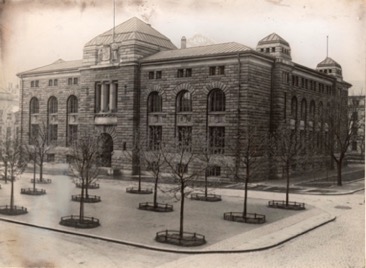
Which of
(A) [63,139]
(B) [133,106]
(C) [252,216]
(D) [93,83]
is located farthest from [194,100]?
(C) [252,216]

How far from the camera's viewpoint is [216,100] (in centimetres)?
3183

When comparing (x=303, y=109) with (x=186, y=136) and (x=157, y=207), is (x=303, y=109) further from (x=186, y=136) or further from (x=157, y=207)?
(x=157, y=207)

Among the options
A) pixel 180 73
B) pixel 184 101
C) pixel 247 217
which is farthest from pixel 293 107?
pixel 247 217

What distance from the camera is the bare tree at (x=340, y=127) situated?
2503 cm

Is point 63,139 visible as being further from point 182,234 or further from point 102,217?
point 182,234

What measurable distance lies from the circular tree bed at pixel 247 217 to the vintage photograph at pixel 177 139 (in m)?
0.09

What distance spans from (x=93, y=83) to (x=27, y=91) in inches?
196

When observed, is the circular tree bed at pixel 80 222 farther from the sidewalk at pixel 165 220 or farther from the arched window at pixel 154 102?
the arched window at pixel 154 102

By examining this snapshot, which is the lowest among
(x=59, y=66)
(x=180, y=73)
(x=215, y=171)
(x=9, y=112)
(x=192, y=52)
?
(x=215, y=171)

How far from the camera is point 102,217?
22141mm

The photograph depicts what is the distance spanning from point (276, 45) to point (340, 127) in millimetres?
8102

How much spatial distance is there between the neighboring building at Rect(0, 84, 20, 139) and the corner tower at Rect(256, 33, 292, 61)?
12603mm

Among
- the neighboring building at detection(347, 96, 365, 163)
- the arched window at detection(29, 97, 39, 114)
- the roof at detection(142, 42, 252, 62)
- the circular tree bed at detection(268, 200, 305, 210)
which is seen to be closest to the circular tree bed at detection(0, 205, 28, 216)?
the arched window at detection(29, 97, 39, 114)

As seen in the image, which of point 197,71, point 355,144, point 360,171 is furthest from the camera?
point 197,71
